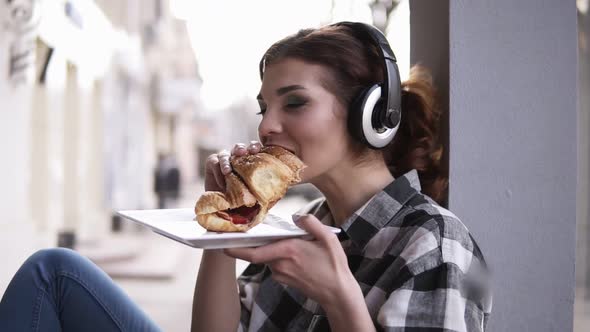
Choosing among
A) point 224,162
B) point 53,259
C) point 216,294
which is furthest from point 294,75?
point 53,259

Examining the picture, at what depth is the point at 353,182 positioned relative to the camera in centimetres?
190

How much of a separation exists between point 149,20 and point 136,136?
14.0 feet

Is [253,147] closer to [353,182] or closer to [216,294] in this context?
[353,182]

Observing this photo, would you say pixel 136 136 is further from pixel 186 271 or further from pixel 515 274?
pixel 515 274

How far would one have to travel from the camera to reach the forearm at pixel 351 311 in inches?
54.4

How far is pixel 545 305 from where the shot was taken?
2045 millimetres

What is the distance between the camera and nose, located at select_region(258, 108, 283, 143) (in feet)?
5.69

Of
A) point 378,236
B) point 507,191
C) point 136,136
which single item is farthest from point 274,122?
point 136,136

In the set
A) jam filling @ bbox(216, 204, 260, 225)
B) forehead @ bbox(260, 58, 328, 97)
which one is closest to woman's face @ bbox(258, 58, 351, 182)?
forehead @ bbox(260, 58, 328, 97)

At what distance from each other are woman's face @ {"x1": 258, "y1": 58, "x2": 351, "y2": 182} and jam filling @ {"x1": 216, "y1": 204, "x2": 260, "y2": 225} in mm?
208

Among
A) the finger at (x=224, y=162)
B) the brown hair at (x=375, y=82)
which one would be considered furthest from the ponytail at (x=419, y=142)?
the finger at (x=224, y=162)

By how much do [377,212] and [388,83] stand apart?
421 mm

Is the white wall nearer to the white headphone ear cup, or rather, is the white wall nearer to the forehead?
the white headphone ear cup

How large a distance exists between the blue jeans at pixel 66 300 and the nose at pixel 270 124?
38.7 inches
